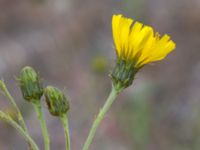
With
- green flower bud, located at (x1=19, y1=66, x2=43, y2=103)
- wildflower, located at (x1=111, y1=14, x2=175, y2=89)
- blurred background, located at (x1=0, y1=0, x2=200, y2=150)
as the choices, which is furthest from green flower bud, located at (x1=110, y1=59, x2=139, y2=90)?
blurred background, located at (x1=0, y1=0, x2=200, y2=150)

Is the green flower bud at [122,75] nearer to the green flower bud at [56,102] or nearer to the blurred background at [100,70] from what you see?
the green flower bud at [56,102]

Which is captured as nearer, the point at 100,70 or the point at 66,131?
the point at 66,131

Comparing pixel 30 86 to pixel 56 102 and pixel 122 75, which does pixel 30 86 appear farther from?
pixel 122 75

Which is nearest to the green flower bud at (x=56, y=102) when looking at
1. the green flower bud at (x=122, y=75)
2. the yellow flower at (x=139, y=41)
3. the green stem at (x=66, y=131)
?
the green stem at (x=66, y=131)

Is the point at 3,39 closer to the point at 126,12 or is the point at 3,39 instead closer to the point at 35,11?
the point at 35,11

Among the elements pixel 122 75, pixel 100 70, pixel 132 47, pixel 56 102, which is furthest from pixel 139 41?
pixel 100 70

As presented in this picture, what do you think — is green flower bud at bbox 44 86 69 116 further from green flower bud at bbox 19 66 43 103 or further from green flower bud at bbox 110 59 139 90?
green flower bud at bbox 110 59 139 90
